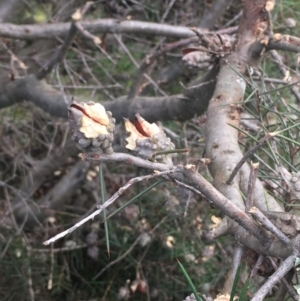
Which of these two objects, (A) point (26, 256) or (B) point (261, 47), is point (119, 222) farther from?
(B) point (261, 47)

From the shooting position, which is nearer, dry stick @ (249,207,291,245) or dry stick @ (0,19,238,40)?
dry stick @ (249,207,291,245)

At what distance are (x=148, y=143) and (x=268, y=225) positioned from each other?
143 millimetres

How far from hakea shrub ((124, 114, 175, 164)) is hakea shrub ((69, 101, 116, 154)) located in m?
0.04

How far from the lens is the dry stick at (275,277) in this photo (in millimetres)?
433

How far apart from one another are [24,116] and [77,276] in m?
0.57

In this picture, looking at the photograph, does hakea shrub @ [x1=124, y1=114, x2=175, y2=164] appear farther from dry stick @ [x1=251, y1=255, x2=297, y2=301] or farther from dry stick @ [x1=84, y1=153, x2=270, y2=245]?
dry stick @ [x1=251, y1=255, x2=297, y2=301]

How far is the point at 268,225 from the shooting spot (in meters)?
0.47

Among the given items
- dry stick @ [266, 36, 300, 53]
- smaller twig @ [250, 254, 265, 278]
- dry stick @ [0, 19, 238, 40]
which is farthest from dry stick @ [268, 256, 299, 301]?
dry stick @ [0, 19, 238, 40]

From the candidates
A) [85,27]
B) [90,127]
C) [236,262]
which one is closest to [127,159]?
[90,127]

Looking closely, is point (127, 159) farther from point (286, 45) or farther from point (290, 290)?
point (286, 45)

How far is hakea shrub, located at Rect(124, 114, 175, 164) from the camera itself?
531 mm

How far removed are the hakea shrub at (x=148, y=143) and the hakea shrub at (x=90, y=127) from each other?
0.12ft

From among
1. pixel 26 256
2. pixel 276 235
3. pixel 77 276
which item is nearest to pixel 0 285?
pixel 26 256

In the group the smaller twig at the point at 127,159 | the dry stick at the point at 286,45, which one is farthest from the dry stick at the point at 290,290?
the dry stick at the point at 286,45
